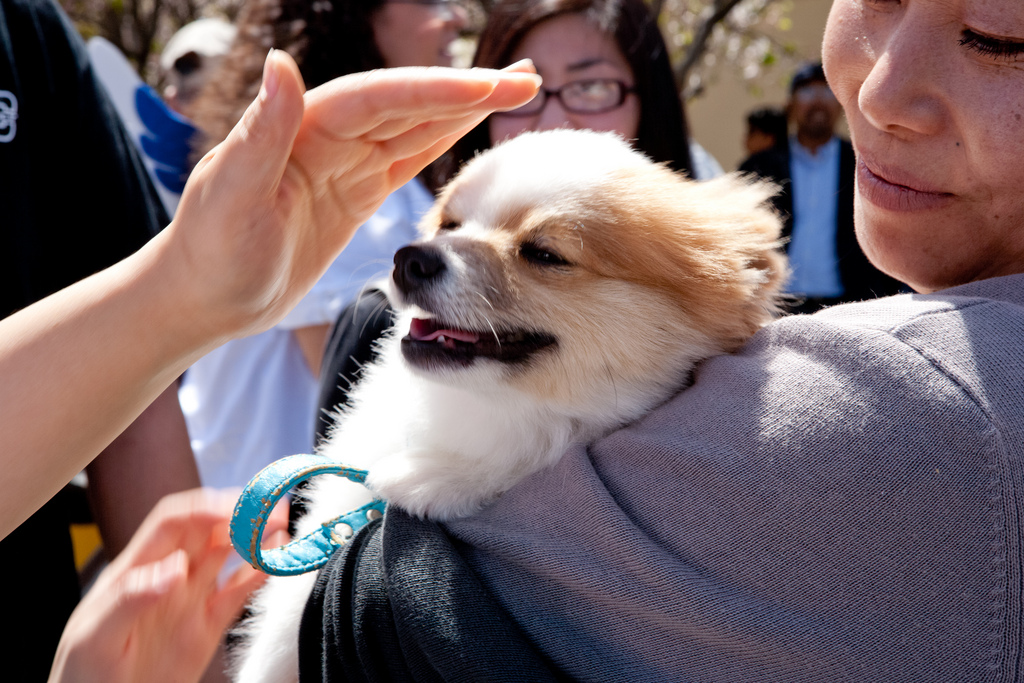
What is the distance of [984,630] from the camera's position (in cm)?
102

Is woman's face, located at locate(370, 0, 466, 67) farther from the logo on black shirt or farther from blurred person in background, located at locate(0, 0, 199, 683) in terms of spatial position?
the logo on black shirt

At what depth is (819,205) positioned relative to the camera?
17.1 ft

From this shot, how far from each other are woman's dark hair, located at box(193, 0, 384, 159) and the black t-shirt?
1.34 metres

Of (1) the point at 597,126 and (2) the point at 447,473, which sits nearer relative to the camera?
(2) the point at 447,473

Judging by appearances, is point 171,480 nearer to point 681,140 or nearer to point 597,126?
point 597,126

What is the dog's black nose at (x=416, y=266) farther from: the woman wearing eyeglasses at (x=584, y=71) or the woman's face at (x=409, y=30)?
the woman's face at (x=409, y=30)

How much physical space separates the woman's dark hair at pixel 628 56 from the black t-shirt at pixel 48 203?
1.55 meters

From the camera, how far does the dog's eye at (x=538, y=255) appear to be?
1.72 m

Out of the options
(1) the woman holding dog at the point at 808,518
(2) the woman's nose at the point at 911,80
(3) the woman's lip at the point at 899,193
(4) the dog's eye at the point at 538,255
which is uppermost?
(2) the woman's nose at the point at 911,80

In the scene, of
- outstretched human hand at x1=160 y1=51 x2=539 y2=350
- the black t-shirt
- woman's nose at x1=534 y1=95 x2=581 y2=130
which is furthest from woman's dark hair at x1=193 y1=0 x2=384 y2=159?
outstretched human hand at x1=160 y1=51 x2=539 y2=350

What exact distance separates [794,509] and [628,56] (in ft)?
8.77

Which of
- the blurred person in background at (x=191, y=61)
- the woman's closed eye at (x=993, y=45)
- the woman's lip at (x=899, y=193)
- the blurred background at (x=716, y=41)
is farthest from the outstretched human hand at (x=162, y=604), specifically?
the blurred background at (x=716, y=41)

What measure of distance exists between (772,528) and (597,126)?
2.45 m

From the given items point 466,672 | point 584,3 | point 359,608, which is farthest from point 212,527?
point 584,3
